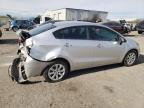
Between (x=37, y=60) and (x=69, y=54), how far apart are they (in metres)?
0.98

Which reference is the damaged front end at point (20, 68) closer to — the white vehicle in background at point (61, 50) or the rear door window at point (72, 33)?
the white vehicle in background at point (61, 50)

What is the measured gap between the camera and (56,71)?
6547 millimetres

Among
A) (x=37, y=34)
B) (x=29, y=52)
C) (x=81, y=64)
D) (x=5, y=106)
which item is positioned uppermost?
(x=37, y=34)

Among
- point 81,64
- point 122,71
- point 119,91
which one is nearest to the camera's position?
point 119,91

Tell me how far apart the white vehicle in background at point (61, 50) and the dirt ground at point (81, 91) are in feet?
1.01

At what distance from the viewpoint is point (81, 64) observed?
7.05 m

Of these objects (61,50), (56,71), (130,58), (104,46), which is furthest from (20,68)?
(130,58)

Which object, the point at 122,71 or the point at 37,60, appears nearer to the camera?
the point at 37,60

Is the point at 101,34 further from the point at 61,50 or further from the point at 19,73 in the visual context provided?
the point at 19,73

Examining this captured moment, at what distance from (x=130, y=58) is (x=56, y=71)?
10.2 feet

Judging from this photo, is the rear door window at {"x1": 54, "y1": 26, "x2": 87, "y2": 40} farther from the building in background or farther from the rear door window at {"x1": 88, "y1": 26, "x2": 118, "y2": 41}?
the building in background

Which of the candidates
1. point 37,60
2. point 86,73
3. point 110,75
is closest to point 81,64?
point 86,73

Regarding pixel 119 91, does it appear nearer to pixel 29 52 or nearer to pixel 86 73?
pixel 86 73

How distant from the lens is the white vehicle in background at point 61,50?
6223mm
